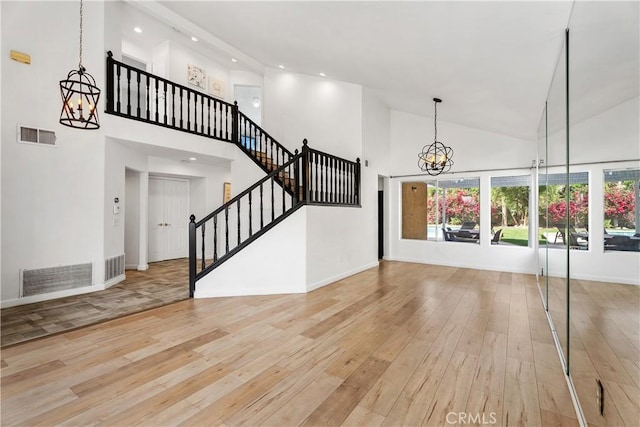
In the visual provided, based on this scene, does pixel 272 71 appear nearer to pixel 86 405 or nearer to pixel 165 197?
pixel 165 197

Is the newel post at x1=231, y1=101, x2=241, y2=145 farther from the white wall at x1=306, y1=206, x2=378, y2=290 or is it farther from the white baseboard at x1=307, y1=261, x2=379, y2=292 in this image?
the white baseboard at x1=307, y1=261, x2=379, y2=292

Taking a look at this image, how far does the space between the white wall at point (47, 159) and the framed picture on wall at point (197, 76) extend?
2849 millimetres

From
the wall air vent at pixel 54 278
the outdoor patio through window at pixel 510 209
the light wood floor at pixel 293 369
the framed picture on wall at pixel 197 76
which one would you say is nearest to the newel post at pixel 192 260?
the light wood floor at pixel 293 369

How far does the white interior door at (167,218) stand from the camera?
7262 mm

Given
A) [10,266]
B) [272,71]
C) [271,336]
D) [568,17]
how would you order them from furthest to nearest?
[272,71], [10,266], [271,336], [568,17]

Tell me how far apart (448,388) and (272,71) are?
7.43m

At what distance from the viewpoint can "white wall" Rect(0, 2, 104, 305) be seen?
3.84 metres

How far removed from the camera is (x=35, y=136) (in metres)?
4.02

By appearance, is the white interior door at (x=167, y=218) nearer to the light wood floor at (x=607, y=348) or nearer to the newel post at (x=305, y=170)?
the newel post at (x=305, y=170)

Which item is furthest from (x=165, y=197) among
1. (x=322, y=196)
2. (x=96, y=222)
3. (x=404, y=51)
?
(x=404, y=51)

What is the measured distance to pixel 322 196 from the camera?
5.24m

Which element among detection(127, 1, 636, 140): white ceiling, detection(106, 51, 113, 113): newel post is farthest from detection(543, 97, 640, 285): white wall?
detection(106, 51, 113, 113): newel post

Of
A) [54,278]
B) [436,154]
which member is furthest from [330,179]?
[54,278]

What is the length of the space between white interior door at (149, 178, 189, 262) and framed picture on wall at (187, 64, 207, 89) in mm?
2630
